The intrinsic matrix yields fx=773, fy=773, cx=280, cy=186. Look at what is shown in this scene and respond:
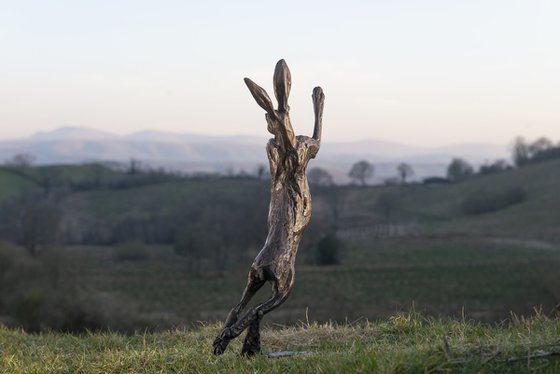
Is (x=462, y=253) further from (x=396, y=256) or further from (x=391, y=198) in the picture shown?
(x=391, y=198)

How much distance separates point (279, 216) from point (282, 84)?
1.42 meters

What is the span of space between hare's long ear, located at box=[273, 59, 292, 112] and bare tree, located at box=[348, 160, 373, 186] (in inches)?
4415

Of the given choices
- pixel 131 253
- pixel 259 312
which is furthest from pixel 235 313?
pixel 131 253

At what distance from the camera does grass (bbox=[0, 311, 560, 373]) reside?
6.58 meters

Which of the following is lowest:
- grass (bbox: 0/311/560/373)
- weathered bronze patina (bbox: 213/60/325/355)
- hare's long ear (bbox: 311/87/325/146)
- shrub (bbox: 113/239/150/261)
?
shrub (bbox: 113/239/150/261)

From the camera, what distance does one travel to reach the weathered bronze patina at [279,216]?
8211 millimetres

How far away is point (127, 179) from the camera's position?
4446 inches

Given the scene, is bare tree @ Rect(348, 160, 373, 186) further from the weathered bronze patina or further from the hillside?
the weathered bronze patina

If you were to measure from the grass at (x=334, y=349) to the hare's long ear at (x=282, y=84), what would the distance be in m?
2.68

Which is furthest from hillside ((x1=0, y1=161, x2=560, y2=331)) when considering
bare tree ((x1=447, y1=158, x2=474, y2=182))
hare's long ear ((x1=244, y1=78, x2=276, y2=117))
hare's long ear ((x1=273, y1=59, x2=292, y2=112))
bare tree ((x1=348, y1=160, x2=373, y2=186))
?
bare tree ((x1=348, y1=160, x2=373, y2=186))

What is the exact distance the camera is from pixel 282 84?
829 cm

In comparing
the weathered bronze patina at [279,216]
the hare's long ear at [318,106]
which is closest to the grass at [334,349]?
the weathered bronze patina at [279,216]

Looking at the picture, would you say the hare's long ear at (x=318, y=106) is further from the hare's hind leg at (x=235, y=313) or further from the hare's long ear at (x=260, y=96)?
the hare's hind leg at (x=235, y=313)

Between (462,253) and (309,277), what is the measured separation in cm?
1739
